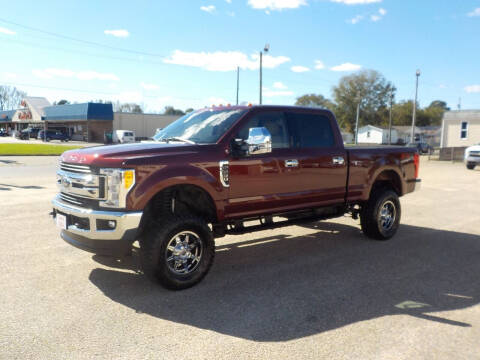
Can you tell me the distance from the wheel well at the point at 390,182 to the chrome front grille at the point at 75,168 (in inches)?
185

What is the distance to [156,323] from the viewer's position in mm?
3705

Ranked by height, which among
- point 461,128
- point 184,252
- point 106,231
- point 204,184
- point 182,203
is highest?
point 461,128

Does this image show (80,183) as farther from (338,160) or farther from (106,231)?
(338,160)

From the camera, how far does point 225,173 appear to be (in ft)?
15.7

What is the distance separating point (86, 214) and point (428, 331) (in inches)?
135

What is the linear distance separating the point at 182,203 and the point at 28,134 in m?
64.9

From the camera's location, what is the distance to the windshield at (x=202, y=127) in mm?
→ 5062

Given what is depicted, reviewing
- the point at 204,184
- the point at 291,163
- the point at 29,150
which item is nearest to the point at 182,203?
the point at 204,184

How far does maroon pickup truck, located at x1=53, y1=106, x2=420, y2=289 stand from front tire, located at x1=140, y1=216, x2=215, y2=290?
0.4 inches

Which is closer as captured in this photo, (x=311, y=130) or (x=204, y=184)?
(x=204, y=184)

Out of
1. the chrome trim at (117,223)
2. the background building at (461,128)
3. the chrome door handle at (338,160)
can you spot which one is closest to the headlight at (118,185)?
the chrome trim at (117,223)

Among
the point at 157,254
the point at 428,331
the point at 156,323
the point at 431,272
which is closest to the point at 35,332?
the point at 156,323

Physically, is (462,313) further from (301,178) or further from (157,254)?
(157,254)

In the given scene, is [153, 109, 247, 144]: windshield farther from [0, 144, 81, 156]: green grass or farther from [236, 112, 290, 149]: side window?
[0, 144, 81, 156]: green grass
